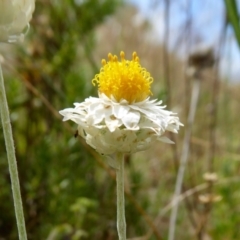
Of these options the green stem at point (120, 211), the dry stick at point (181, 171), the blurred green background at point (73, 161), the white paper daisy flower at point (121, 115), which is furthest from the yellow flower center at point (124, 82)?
the dry stick at point (181, 171)

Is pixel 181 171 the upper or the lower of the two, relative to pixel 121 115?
upper

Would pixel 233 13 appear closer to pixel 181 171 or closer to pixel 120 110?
pixel 120 110

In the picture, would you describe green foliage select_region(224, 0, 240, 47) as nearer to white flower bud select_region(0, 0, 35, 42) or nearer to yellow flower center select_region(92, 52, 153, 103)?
yellow flower center select_region(92, 52, 153, 103)

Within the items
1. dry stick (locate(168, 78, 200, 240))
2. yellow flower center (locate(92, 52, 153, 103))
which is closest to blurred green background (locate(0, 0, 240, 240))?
dry stick (locate(168, 78, 200, 240))

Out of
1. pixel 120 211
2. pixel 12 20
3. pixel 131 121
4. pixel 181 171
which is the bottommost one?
pixel 120 211

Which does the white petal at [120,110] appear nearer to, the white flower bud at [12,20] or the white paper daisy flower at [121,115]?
the white paper daisy flower at [121,115]

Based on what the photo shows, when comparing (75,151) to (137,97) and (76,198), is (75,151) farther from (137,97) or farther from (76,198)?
(137,97)

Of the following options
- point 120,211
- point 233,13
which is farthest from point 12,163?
point 233,13
